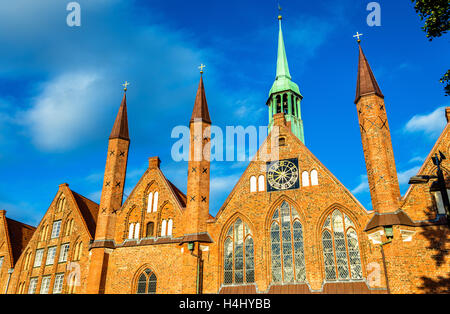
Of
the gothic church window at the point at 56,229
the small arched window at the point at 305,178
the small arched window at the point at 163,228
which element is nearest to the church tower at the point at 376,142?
the small arched window at the point at 305,178

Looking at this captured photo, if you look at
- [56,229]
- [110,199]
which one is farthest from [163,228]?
[56,229]

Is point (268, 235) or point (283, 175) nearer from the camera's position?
point (268, 235)

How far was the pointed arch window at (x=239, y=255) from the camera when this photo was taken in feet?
76.9

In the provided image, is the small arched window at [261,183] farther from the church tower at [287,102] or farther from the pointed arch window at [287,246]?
the church tower at [287,102]

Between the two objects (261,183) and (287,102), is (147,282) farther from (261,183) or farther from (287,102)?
(287,102)

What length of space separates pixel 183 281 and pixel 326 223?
9031 millimetres

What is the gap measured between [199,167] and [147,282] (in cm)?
803

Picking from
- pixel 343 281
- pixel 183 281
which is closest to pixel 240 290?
pixel 183 281

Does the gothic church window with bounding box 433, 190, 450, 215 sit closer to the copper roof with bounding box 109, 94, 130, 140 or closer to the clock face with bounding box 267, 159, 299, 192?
the clock face with bounding box 267, 159, 299, 192

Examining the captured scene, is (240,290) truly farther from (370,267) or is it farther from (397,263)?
(397,263)

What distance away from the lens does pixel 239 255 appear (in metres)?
24.1

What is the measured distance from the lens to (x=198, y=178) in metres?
26.0

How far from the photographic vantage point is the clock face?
25.0 m

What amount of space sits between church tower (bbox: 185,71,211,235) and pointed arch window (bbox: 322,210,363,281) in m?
7.63
